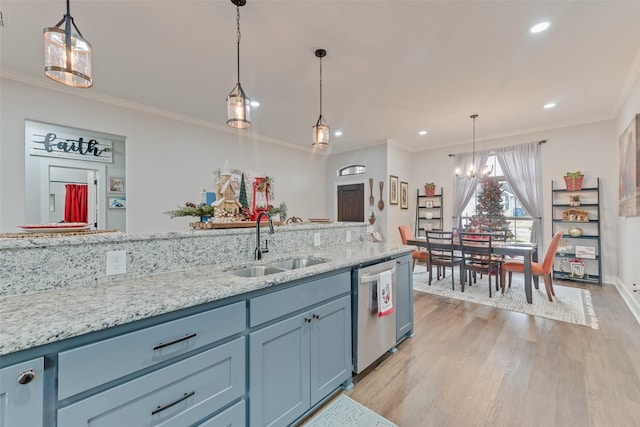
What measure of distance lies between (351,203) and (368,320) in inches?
191

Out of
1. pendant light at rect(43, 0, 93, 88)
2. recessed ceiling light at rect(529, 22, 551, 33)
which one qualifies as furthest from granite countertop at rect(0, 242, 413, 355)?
recessed ceiling light at rect(529, 22, 551, 33)

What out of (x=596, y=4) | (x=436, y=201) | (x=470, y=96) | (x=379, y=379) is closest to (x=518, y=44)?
(x=596, y=4)

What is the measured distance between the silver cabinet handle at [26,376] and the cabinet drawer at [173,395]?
145 mm

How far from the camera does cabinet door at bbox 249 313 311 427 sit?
52.7 inches

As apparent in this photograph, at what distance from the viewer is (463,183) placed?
6.16 metres

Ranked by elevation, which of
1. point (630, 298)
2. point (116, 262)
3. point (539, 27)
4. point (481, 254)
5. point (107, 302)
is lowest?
point (630, 298)

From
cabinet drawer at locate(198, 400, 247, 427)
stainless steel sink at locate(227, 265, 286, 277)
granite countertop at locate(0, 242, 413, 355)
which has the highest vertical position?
granite countertop at locate(0, 242, 413, 355)

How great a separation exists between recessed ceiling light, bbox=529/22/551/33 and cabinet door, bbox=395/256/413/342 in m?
2.36

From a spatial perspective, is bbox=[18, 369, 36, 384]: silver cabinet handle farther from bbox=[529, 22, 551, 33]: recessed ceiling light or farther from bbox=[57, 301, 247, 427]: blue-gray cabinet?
bbox=[529, 22, 551, 33]: recessed ceiling light

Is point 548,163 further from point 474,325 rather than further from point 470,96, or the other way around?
point 474,325

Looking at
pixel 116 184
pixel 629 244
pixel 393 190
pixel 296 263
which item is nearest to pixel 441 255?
pixel 393 190

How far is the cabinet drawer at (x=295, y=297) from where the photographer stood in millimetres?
1362

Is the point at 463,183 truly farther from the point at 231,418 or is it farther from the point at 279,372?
the point at 231,418

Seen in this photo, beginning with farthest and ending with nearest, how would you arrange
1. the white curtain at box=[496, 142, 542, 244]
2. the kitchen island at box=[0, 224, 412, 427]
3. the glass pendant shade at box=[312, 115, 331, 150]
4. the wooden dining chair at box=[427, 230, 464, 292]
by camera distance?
1. the white curtain at box=[496, 142, 542, 244]
2. the wooden dining chair at box=[427, 230, 464, 292]
3. the glass pendant shade at box=[312, 115, 331, 150]
4. the kitchen island at box=[0, 224, 412, 427]
